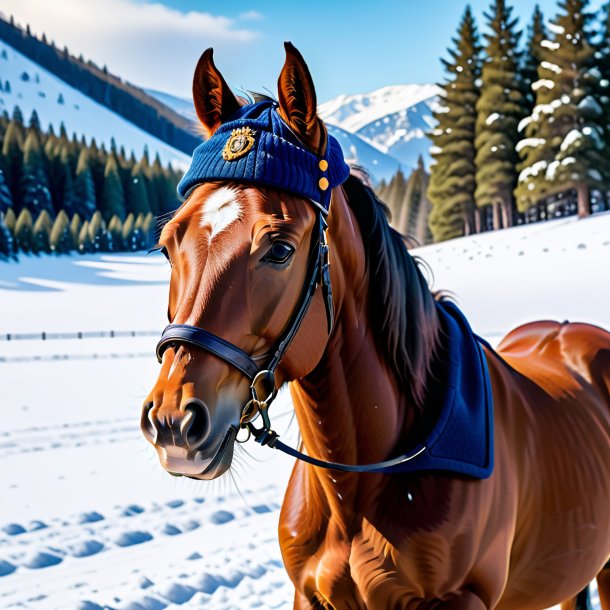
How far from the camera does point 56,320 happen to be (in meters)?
26.8

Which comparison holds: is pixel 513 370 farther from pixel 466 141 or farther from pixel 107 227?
pixel 107 227

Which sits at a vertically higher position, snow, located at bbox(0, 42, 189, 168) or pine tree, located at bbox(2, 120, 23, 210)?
snow, located at bbox(0, 42, 189, 168)

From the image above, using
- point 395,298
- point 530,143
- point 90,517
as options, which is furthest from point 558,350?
point 530,143

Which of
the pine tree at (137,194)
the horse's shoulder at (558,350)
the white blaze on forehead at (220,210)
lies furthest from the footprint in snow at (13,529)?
the pine tree at (137,194)

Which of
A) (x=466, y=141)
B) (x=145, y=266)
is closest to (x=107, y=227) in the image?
(x=145, y=266)

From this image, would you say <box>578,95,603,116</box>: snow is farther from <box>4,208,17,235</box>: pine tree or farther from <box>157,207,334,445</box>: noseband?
<box>4,208,17,235</box>: pine tree

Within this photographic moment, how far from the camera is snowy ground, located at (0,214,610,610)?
4.45 metres

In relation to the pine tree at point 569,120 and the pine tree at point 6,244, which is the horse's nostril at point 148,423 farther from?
the pine tree at point 6,244

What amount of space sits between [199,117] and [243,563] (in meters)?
3.72

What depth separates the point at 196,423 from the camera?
155cm

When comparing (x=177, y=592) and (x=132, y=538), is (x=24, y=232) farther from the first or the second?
(x=177, y=592)

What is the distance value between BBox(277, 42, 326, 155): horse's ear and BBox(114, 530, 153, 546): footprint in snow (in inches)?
167

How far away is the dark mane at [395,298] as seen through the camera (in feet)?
6.89

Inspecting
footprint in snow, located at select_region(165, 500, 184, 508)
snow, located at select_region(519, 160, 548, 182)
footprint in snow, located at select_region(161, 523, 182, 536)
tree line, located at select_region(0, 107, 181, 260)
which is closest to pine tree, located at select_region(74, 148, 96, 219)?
tree line, located at select_region(0, 107, 181, 260)
